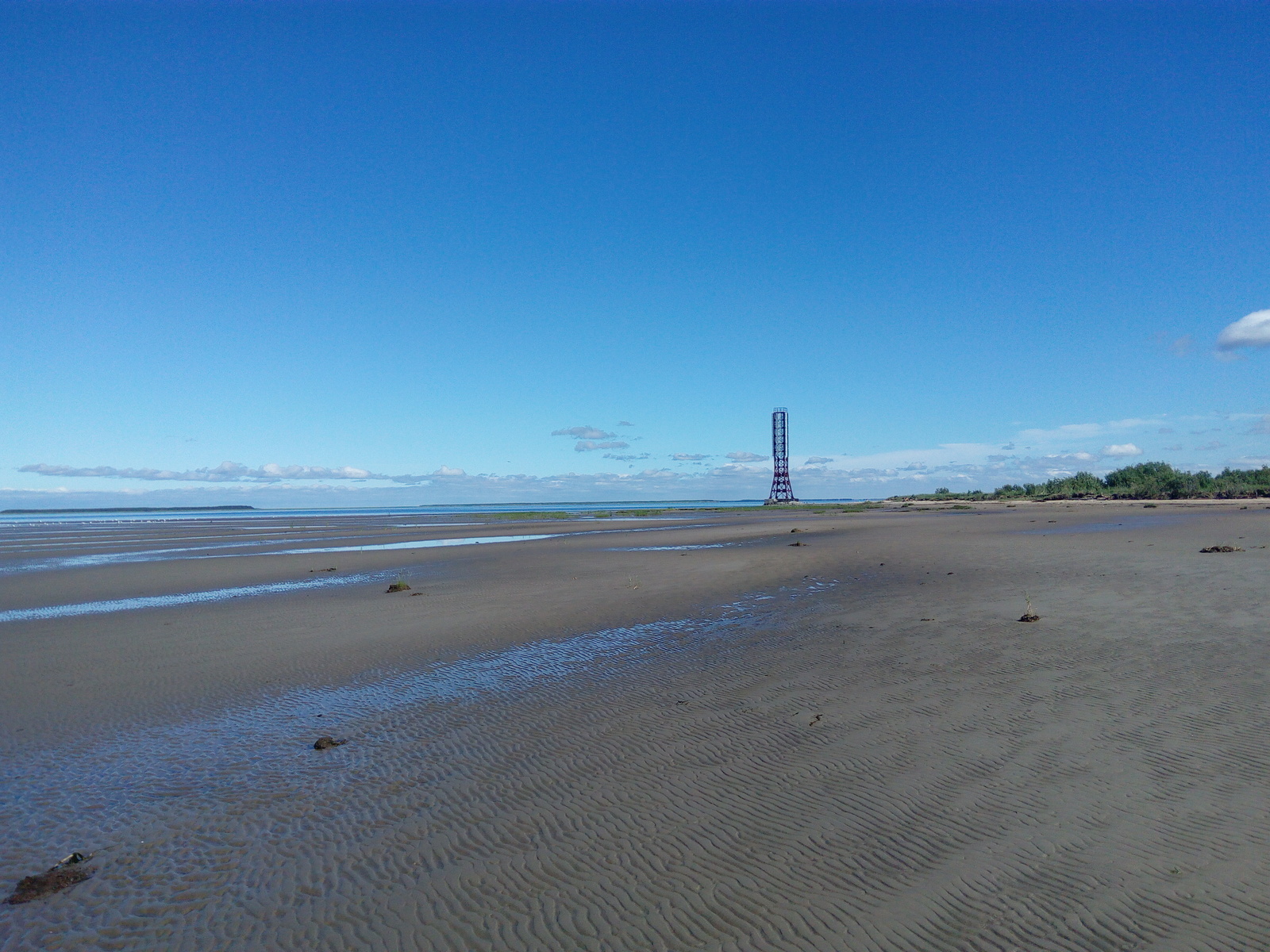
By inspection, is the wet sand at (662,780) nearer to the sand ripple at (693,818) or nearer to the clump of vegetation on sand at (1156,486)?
the sand ripple at (693,818)

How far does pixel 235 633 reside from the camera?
11.1 metres

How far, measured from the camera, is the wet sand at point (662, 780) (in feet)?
11.5

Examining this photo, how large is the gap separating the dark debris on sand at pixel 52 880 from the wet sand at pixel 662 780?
0.10 metres

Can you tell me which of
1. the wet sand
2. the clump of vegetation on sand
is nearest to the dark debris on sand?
the wet sand

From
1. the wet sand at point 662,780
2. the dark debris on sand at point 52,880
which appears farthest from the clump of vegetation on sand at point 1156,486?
the dark debris on sand at point 52,880

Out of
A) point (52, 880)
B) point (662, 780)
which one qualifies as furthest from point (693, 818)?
point (52, 880)

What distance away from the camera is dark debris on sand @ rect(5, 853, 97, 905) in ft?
12.7

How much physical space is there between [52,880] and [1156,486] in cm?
7482

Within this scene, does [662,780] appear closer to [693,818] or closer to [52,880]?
[693,818]

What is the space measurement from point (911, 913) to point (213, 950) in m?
3.45

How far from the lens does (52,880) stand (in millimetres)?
4000

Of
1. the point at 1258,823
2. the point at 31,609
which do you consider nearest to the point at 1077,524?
the point at 1258,823

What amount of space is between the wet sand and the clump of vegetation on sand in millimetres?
58933

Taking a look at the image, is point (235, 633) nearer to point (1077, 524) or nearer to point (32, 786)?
point (32, 786)
